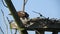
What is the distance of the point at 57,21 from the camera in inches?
50.1

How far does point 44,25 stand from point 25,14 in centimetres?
16

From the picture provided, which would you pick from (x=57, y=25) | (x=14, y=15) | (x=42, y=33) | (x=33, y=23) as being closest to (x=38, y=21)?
(x=33, y=23)

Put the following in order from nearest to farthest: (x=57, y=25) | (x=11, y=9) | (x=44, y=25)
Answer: (x=11, y=9), (x=44, y=25), (x=57, y=25)

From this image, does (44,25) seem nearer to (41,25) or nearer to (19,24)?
(41,25)

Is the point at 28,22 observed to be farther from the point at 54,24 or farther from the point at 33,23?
the point at 54,24

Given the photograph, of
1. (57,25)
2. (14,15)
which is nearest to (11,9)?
(14,15)

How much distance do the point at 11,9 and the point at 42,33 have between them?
96 cm

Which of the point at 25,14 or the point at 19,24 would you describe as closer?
the point at 19,24

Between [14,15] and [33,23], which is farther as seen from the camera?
[33,23]

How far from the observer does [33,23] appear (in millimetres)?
1113

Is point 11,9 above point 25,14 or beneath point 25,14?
above

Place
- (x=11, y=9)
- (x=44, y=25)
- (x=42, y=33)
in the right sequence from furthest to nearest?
1. (x=42, y=33)
2. (x=44, y=25)
3. (x=11, y=9)

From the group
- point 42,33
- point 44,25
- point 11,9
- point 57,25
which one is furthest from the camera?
point 42,33

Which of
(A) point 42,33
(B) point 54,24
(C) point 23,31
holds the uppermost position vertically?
(C) point 23,31
